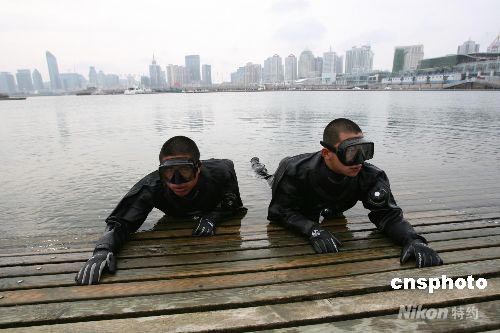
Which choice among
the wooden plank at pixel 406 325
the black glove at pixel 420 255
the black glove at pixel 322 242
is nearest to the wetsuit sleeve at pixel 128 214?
the black glove at pixel 322 242

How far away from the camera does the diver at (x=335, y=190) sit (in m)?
3.78

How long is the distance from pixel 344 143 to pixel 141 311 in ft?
8.55

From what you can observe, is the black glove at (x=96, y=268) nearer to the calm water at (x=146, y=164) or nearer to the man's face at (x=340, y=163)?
the calm water at (x=146, y=164)

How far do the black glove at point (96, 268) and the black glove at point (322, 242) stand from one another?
6.89 ft

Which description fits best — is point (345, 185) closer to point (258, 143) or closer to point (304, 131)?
point (258, 143)

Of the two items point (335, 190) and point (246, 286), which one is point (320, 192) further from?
point (246, 286)

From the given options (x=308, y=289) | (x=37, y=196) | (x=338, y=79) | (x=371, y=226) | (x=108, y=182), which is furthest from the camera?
(x=338, y=79)

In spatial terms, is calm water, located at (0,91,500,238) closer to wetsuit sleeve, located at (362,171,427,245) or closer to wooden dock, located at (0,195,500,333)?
wooden dock, located at (0,195,500,333)

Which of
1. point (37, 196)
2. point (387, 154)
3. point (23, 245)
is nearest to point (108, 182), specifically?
point (37, 196)

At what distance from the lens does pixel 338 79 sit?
198 metres

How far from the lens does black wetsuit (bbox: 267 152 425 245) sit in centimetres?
409

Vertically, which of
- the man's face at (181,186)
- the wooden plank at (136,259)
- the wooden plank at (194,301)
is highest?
the man's face at (181,186)

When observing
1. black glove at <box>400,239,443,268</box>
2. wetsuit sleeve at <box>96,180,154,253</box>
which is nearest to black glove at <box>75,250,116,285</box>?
wetsuit sleeve at <box>96,180,154,253</box>

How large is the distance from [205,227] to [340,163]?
1837 mm
